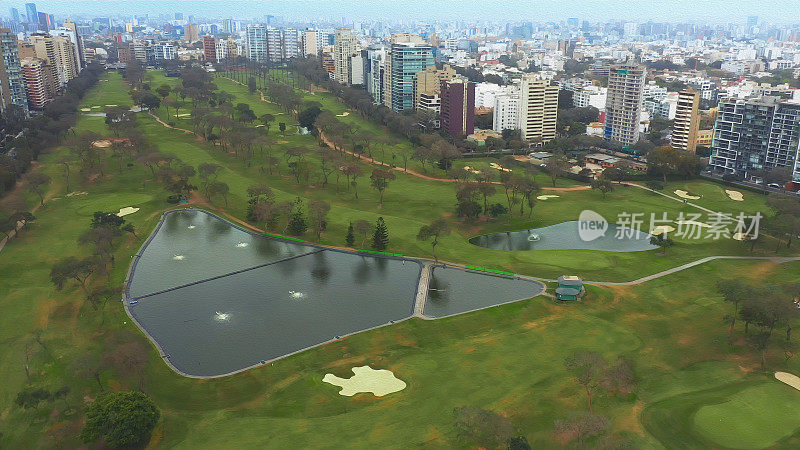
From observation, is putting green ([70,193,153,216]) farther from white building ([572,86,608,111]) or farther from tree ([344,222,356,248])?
white building ([572,86,608,111])

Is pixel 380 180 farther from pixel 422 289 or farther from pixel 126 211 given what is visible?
pixel 126 211

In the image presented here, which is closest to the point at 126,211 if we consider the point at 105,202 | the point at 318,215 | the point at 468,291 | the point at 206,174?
the point at 105,202

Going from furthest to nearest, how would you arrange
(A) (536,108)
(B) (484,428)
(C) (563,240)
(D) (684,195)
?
(A) (536,108), (D) (684,195), (C) (563,240), (B) (484,428)

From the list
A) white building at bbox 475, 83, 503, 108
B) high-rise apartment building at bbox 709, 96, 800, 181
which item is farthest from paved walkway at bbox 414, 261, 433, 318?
white building at bbox 475, 83, 503, 108

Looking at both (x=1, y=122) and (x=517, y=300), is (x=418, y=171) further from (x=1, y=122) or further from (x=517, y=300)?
(x=1, y=122)

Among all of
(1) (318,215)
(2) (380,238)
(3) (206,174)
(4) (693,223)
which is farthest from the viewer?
(3) (206,174)

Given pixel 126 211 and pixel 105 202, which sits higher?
pixel 105 202
